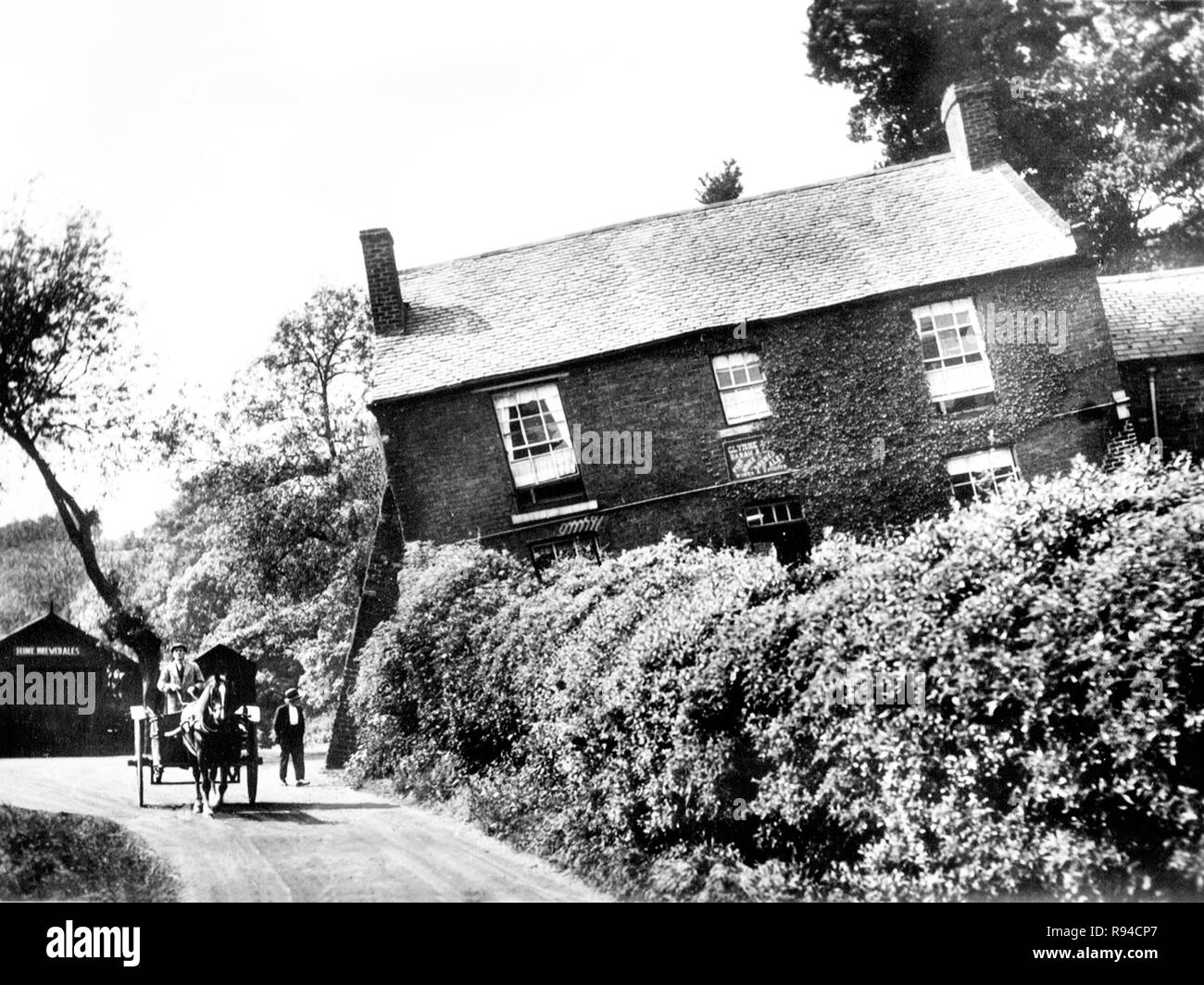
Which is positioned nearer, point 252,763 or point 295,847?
point 295,847

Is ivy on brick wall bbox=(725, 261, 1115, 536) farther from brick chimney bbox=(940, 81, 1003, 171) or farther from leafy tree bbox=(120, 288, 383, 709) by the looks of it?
leafy tree bbox=(120, 288, 383, 709)

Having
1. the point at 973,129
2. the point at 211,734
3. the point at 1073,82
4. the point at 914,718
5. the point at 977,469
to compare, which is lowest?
the point at 914,718

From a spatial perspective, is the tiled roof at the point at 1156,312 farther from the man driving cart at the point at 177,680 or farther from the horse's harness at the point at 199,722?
the man driving cart at the point at 177,680

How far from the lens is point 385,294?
14.1 meters

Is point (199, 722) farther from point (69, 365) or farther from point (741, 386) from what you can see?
point (741, 386)

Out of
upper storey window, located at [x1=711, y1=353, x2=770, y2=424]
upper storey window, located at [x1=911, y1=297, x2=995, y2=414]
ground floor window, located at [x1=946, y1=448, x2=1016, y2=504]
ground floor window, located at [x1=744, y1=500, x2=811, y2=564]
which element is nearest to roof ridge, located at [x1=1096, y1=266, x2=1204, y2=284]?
upper storey window, located at [x1=911, y1=297, x2=995, y2=414]

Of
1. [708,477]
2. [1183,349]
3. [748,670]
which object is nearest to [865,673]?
[748,670]

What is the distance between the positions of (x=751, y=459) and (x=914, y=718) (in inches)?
360

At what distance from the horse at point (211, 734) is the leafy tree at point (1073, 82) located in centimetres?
737

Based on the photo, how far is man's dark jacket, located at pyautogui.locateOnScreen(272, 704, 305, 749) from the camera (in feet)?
25.2

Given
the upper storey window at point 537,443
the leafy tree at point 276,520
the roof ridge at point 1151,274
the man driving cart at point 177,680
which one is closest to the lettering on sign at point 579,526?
the upper storey window at point 537,443

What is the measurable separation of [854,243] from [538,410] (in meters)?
Answer: 5.93

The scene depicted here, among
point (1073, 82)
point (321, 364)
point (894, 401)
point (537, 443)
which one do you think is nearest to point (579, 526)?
point (537, 443)

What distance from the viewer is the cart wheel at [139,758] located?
642 centimetres
